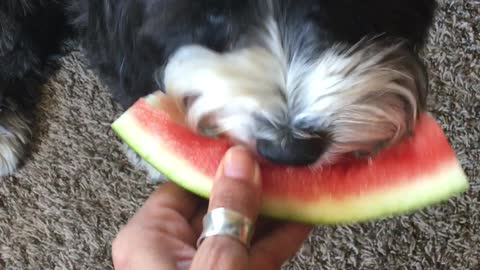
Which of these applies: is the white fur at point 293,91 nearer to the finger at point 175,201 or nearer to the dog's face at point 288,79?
the dog's face at point 288,79

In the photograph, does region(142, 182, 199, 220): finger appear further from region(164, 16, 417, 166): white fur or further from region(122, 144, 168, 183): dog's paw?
region(122, 144, 168, 183): dog's paw

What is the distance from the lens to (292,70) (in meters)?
0.77

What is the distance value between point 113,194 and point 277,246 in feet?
1.85

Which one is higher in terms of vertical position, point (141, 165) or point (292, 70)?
point (292, 70)

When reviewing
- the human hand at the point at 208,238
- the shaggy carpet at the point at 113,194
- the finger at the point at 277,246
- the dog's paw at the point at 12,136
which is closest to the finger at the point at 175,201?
the human hand at the point at 208,238

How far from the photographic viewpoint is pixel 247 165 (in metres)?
0.78

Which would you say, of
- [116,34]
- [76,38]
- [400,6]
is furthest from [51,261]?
[400,6]

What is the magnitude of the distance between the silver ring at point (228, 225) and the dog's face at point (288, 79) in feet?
0.24

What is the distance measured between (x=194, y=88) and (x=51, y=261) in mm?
722

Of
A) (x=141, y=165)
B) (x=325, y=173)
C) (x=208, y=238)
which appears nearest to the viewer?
(x=208, y=238)

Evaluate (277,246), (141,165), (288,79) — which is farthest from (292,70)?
(141,165)

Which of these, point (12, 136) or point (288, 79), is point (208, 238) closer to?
point (288, 79)

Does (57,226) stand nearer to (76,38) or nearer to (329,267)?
(76,38)

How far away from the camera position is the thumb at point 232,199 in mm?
730
